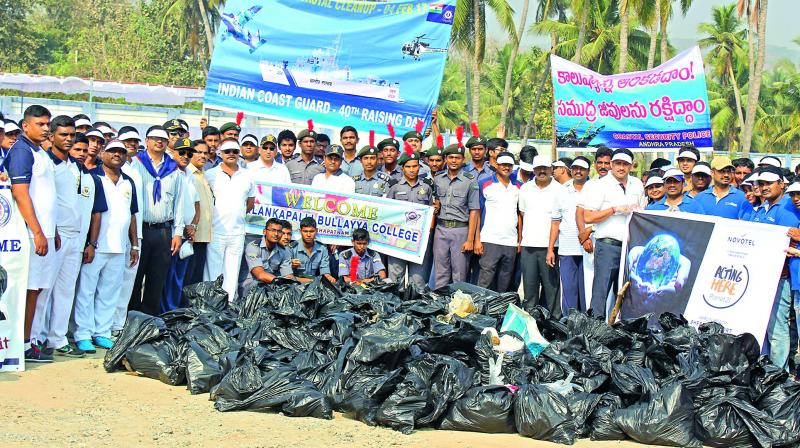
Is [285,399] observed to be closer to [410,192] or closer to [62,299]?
Answer: [62,299]

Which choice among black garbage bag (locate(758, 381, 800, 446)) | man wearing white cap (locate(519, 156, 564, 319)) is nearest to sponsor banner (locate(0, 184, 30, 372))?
man wearing white cap (locate(519, 156, 564, 319))

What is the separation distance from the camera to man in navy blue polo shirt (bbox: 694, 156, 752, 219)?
10.0m

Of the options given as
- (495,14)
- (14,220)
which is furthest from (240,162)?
(495,14)

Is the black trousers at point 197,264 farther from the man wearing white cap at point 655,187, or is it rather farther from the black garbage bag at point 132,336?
the man wearing white cap at point 655,187

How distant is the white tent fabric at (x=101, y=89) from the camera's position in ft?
137

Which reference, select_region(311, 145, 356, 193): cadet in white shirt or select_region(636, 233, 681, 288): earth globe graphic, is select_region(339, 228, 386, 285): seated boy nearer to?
select_region(311, 145, 356, 193): cadet in white shirt

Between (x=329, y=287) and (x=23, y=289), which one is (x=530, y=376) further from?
(x=23, y=289)

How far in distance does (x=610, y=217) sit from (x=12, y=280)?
5.78 m

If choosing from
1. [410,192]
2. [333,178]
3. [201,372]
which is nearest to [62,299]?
[201,372]

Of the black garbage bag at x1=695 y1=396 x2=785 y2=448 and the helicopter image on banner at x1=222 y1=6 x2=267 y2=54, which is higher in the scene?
the helicopter image on banner at x1=222 y1=6 x2=267 y2=54

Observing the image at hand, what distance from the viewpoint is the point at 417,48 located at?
1334 centimetres

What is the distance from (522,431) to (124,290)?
16.1 ft

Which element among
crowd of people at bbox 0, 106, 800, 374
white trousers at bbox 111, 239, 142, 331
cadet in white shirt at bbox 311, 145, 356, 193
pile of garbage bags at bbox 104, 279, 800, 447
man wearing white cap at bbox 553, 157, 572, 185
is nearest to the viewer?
pile of garbage bags at bbox 104, 279, 800, 447

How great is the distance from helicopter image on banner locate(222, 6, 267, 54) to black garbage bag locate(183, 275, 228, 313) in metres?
4.29
